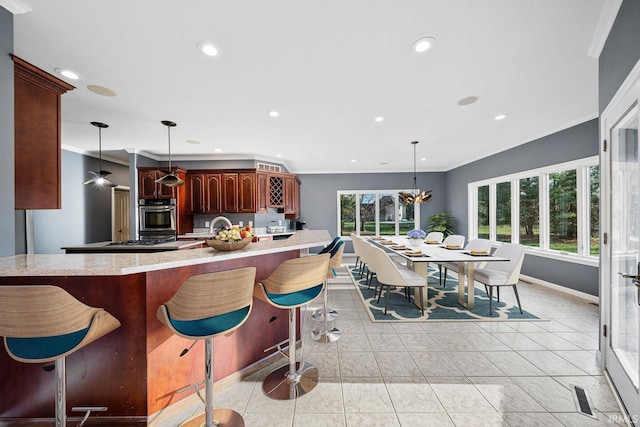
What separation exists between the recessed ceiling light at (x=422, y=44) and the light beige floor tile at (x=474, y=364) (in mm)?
2608

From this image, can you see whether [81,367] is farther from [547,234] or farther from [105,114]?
[547,234]

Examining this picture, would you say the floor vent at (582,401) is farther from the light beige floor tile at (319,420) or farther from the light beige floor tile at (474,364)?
the light beige floor tile at (319,420)

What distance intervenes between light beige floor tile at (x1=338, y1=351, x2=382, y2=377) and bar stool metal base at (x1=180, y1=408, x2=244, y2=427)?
82 cm

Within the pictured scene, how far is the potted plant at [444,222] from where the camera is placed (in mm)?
6867

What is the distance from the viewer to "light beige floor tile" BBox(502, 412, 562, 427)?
1.53 meters

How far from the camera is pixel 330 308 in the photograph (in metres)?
3.39

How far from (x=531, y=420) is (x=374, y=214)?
20.3ft

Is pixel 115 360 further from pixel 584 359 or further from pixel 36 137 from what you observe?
pixel 584 359

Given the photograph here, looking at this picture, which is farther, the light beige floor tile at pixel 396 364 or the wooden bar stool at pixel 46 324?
the light beige floor tile at pixel 396 364

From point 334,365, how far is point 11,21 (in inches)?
131

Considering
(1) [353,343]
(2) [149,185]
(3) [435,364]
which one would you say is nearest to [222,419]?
(1) [353,343]

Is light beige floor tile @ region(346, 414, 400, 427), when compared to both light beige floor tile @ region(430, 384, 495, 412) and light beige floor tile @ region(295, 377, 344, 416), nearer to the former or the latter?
light beige floor tile @ region(295, 377, 344, 416)

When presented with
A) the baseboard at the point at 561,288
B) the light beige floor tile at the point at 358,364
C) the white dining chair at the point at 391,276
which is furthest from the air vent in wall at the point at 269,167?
the baseboard at the point at 561,288

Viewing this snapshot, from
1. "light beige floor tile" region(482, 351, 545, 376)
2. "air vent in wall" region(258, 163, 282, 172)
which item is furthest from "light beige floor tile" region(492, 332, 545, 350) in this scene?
"air vent in wall" region(258, 163, 282, 172)
